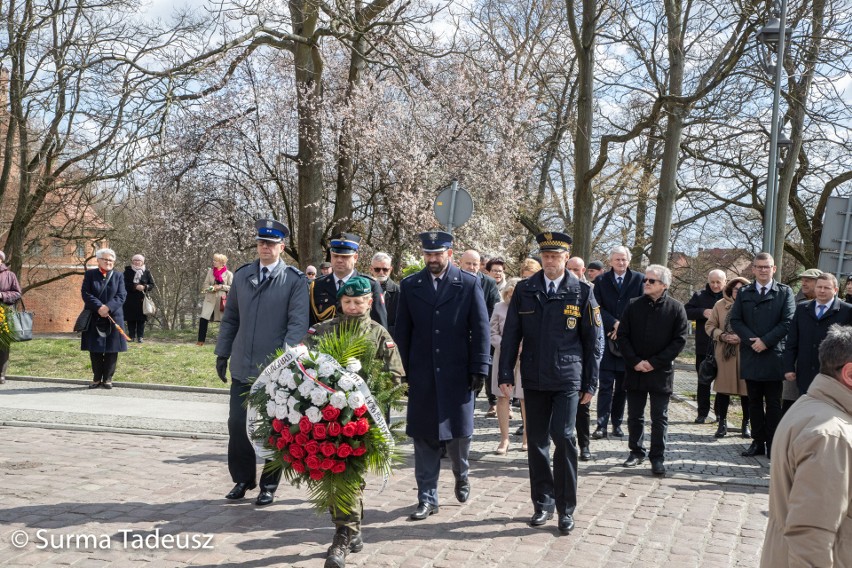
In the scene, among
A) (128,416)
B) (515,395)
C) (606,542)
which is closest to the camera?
(606,542)

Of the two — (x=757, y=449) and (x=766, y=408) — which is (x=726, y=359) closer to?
(x=766, y=408)

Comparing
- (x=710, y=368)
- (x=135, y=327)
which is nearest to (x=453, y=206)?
(x=710, y=368)

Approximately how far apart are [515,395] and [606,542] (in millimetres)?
3725

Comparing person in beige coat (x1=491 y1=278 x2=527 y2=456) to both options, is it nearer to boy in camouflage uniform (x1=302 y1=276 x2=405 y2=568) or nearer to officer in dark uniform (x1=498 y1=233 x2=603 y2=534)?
officer in dark uniform (x1=498 y1=233 x2=603 y2=534)

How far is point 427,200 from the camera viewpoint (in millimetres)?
21938

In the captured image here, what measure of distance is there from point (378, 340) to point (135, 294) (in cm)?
1278

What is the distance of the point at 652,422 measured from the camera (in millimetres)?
8352

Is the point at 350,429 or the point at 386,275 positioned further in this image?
the point at 386,275

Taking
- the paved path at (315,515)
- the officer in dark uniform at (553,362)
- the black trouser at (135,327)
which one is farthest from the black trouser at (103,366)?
the officer in dark uniform at (553,362)

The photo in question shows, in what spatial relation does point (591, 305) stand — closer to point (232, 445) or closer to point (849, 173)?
point (232, 445)

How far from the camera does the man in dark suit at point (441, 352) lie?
678 centimetres

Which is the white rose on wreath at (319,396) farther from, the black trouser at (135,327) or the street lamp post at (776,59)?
the black trouser at (135,327)

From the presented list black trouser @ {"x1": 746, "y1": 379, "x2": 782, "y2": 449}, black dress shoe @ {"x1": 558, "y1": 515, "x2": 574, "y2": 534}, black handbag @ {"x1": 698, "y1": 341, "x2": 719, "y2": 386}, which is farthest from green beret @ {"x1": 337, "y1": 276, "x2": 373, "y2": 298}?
black handbag @ {"x1": 698, "y1": 341, "x2": 719, "y2": 386}

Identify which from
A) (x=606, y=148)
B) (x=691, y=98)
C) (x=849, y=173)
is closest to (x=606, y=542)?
(x=691, y=98)
